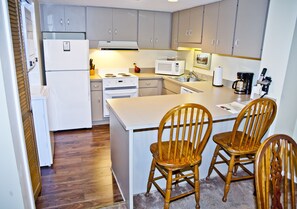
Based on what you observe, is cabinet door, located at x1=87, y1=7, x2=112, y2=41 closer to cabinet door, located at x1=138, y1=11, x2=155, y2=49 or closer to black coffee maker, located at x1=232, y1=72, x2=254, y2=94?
cabinet door, located at x1=138, y1=11, x2=155, y2=49

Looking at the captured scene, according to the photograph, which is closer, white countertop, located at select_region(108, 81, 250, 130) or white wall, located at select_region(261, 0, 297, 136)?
white countertop, located at select_region(108, 81, 250, 130)

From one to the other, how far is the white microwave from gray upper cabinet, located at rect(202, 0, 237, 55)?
0.81 m

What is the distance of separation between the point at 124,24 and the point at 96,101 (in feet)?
5.01

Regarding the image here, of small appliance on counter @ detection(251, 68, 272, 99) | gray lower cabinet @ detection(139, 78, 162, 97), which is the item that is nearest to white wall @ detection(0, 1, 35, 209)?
small appliance on counter @ detection(251, 68, 272, 99)

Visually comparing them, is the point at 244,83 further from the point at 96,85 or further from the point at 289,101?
the point at 96,85

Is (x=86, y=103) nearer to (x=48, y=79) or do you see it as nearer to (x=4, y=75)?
(x=48, y=79)

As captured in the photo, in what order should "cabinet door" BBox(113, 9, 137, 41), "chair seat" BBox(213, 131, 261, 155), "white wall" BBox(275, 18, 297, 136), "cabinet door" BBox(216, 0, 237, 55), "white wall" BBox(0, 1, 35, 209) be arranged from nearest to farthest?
"white wall" BBox(0, 1, 35, 209), "chair seat" BBox(213, 131, 261, 155), "white wall" BBox(275, 18, 297, 136), "cabinet door" BBox(216, 0, 237, 55), "cabinet door" BBox(113, 9, 137, 41)

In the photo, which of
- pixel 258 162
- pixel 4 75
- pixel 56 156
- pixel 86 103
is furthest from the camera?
pixel 86 103

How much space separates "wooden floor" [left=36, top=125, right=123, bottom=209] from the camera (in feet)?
7.23

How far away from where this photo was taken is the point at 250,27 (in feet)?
8.86

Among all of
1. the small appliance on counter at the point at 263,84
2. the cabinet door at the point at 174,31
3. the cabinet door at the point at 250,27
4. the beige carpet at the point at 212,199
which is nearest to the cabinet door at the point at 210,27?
the cabinet door at the point at 250,27

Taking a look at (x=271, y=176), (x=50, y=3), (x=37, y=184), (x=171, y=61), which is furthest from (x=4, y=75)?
(x=171, y=61)

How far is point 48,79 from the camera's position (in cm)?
361

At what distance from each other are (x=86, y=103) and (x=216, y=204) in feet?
8.66
